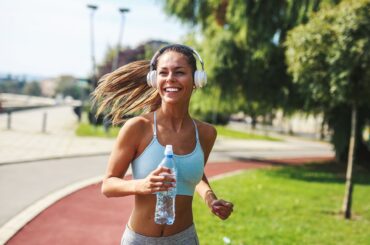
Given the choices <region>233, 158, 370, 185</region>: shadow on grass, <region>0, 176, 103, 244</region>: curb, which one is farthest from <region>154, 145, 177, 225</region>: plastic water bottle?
<region>233, 158, 370, 185</region>: shadow on grass

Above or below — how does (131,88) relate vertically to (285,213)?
above

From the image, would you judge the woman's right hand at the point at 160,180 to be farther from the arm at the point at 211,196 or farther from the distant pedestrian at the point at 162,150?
the arm at the point at 211,196

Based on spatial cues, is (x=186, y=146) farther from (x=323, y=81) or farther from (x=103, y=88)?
(x=323, y=81)

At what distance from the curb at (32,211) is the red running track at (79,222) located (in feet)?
0.25

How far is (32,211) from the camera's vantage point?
7312 millimetres

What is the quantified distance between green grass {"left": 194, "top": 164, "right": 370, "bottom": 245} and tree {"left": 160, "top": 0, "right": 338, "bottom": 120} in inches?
145

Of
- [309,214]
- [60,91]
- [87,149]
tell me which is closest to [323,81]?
[309,214]

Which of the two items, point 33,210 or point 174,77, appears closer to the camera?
point 174,77

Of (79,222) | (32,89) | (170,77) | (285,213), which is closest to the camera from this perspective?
(170,77)

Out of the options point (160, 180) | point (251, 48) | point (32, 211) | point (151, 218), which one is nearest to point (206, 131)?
point (151, 218)

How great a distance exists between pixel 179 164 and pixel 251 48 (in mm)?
13202

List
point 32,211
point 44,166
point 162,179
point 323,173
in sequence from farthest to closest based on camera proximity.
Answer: point 323,173 → point 44,166 → point 32,211 → point 162,179

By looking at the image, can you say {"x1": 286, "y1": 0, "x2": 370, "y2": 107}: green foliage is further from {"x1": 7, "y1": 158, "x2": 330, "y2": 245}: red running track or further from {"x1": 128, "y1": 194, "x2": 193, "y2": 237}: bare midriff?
{"x1": 128, "y1": 194, "x2": 193, "y2": 237}: bare midriff

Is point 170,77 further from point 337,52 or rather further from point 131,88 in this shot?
point 337,52
